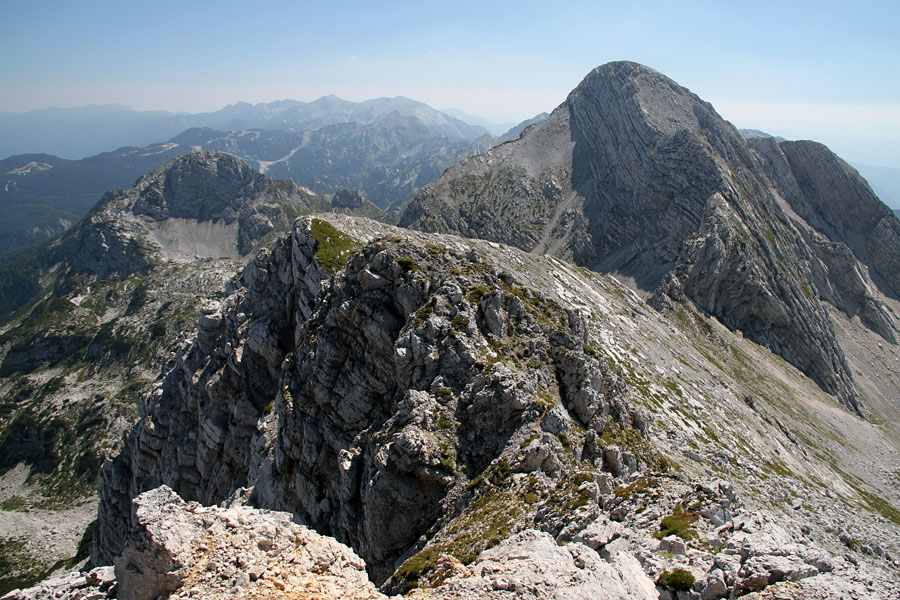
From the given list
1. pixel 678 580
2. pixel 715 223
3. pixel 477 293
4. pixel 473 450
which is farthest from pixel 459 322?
pixel 715 223

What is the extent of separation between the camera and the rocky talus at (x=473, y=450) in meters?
15.6

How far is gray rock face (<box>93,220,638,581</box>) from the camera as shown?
2545 cm

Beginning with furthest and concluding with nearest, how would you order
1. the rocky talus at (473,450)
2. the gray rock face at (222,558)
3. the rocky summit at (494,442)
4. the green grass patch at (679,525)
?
the green grass patch at (679,525) → the rocky talus at (473,450) → the rocky summit at (494,442) → the gray rock face at (222,558)

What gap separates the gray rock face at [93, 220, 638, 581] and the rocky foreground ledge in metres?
1.88

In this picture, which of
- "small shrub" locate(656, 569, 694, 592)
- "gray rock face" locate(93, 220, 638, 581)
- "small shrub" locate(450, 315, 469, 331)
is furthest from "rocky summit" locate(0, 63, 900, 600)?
"small shrub" locate(450, 315, 469, 331)

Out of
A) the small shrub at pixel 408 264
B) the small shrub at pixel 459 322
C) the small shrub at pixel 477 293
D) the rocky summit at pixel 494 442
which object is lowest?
the rocky summit at pixel 494 442

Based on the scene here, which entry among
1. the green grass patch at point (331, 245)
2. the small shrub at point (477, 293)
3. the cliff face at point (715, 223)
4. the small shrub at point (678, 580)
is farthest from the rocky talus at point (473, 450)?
the cliff face at point (715, 223)

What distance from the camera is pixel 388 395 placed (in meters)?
34.3

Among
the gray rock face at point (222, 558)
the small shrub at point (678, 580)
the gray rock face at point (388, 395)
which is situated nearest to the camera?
the small shrub at point (678, 580)

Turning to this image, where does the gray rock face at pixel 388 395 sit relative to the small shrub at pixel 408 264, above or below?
below

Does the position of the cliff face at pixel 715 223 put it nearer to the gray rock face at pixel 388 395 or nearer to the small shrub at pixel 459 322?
the gray rock face at pixel 388 395

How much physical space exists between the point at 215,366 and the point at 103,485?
41942 mm

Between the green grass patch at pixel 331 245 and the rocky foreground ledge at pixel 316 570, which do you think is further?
the green grass patch at pixel 331 245

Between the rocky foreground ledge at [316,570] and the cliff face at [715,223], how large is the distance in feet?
318
